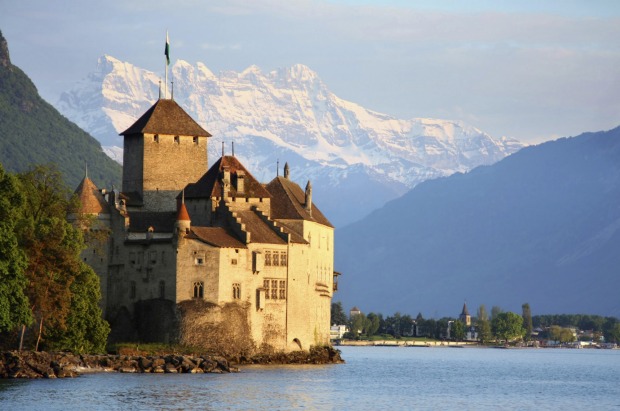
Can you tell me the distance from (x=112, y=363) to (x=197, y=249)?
12108 mm

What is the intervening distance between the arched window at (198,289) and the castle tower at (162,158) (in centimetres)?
1506

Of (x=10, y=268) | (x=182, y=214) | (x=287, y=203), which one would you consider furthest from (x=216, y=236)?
(x=10, y=268)

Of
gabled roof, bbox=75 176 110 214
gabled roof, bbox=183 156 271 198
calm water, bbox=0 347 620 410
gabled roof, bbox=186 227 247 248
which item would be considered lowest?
calm water, bbox=0 347 620 410

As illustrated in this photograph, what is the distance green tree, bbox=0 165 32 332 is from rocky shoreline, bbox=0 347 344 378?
276 cm

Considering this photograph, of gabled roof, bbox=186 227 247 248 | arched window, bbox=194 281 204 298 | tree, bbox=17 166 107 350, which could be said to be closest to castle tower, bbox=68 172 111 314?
gabled roof, bbox=186 227 247 248

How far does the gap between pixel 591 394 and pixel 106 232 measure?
1537 inches

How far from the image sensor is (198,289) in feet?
356

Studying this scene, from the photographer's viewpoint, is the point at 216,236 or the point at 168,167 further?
the point at 168,167

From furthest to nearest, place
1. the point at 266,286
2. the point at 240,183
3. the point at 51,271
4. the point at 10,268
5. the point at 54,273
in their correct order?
the point at 240,183
the point at 266,286
the point at 54,273
the point at 51,271
the point at 10,268

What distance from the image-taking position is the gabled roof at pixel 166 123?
123 m

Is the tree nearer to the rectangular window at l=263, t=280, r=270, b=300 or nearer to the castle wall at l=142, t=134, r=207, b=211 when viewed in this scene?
the rectangular window at l=263, t=280, r=270, b=300

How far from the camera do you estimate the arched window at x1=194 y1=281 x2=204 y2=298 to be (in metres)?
108

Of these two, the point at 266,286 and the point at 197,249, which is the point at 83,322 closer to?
the point at 197,249

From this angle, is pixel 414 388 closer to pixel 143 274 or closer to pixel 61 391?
pixel 143 274
